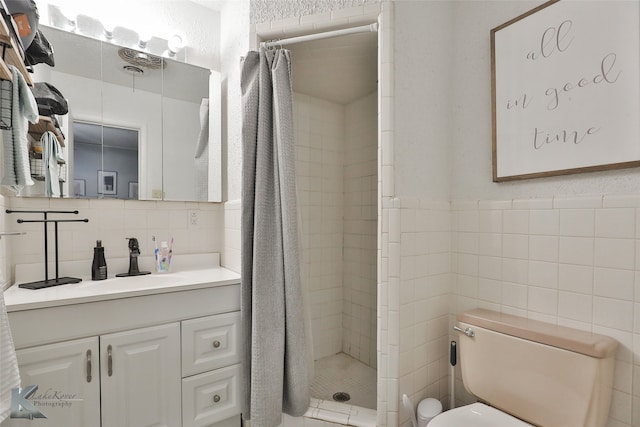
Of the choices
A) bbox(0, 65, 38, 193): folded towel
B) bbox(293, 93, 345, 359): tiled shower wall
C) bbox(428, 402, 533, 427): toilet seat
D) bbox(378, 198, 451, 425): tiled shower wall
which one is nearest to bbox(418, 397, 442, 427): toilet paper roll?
bbox(378, 198, 451, 425): tiled shower wall

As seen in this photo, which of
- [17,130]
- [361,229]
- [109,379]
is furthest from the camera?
[361,229]

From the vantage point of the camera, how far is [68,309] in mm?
1188

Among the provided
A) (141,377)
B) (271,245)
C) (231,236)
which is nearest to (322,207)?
(231,236)

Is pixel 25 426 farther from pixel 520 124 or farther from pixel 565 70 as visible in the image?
pixel 565 70

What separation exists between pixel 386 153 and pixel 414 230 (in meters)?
0.36

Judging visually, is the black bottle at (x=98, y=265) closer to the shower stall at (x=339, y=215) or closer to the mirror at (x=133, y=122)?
the mirror at (x=133, y=122)

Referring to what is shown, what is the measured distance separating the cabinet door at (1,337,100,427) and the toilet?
50.3 inches

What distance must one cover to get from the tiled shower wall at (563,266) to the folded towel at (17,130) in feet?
5.81

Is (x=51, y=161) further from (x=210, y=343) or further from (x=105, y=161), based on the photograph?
(x=210, y=343)

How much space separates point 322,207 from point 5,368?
171cm

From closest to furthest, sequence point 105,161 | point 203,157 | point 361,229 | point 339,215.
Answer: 1. point 105,161
2. point 203,157
3. point 361,229
4. point 339,215

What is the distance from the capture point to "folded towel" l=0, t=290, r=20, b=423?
0.90 m

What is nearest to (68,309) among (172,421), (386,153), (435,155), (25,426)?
(25,426)

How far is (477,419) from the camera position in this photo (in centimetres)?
117
